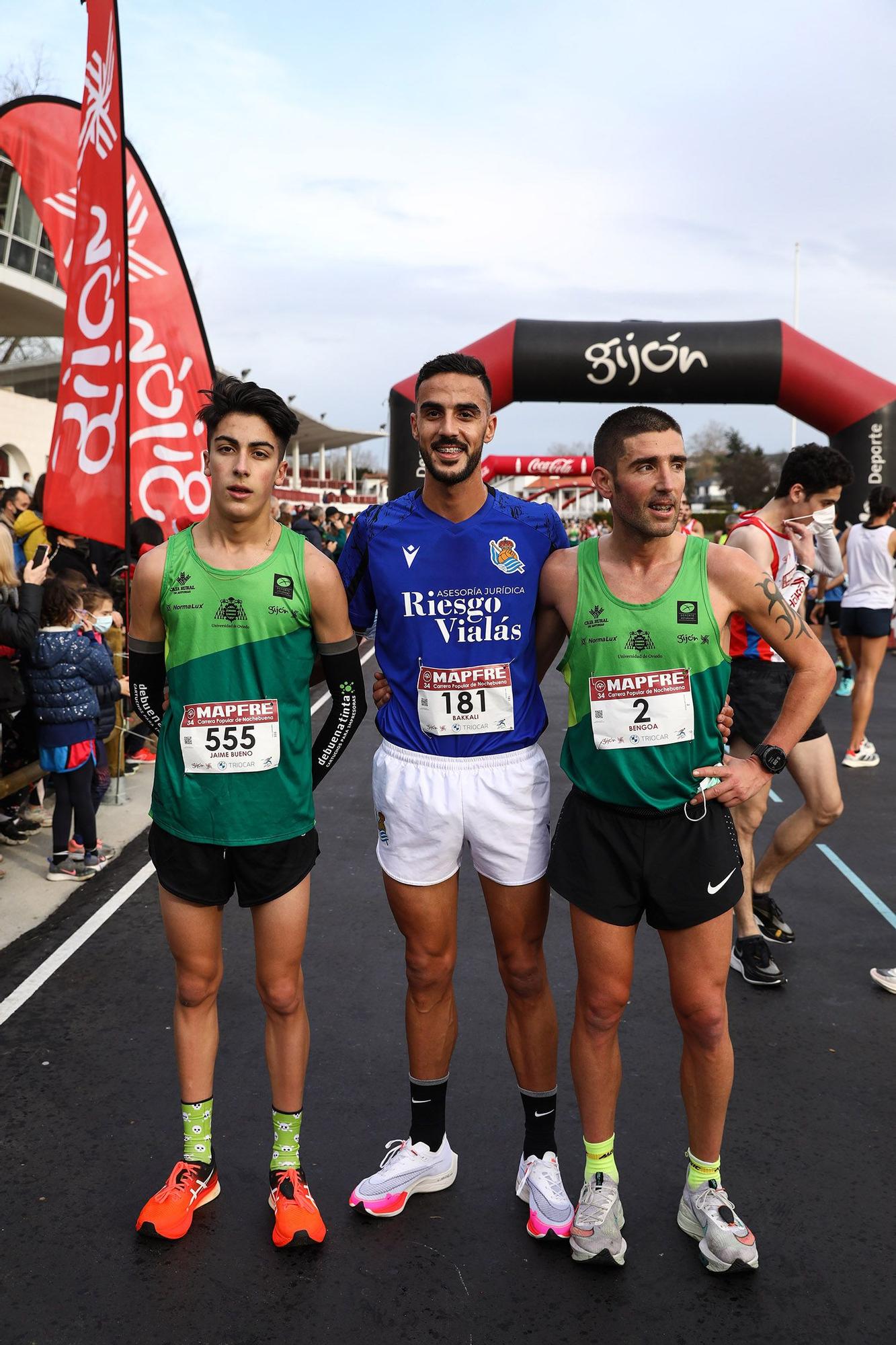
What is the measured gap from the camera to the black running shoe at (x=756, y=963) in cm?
431

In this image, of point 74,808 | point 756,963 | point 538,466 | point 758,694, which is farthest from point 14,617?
point 538,466

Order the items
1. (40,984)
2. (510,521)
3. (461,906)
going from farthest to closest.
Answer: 1. (461,906)
2. (40,984)
3. (510,521)

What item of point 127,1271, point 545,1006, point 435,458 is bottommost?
point 127,1271

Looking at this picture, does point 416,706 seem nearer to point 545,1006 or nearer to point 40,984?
point 545,1006

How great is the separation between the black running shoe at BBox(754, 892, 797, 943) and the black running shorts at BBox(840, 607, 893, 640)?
4179 mm

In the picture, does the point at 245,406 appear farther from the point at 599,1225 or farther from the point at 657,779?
the point at 599,1225

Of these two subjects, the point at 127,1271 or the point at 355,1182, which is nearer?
the point at 127,1271

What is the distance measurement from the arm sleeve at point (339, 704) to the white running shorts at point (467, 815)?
0.20 m

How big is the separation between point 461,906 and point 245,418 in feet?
10.5

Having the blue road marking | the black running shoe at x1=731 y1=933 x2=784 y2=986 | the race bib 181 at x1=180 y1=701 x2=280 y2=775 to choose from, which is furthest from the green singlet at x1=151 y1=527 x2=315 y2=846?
the blue road marking

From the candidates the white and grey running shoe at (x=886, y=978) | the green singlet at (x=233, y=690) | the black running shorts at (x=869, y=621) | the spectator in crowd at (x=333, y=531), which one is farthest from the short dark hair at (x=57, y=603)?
the spectator in crowd at (x=333, y=531)

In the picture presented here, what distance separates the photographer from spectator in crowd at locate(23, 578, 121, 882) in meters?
5.31

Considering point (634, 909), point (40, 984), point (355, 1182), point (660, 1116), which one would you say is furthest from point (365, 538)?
point (40, 984)

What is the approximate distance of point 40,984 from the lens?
4266mm
